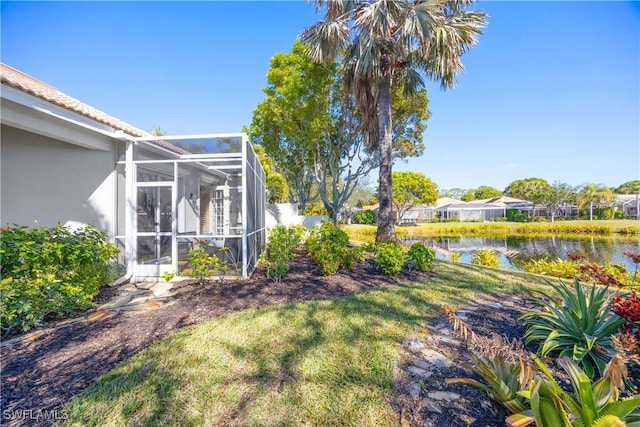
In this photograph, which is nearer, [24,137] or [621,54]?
[24,137]

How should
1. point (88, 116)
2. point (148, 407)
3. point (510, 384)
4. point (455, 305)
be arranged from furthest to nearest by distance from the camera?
point (88, 116) → point (455, 305) → point (148, 407) → point (510, 384)

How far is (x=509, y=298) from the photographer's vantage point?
4750 millimetres

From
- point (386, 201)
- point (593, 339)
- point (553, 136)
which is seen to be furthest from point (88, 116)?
point (553, 136)

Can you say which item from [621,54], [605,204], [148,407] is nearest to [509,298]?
[148,407]

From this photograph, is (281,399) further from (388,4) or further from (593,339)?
(388,4)

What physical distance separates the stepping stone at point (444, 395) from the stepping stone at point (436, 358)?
38cm

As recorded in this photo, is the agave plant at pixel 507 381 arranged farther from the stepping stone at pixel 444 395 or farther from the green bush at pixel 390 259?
the green bush at pixel 390 259

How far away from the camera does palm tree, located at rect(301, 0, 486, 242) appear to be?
274 inches

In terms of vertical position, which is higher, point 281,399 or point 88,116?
point 88,116

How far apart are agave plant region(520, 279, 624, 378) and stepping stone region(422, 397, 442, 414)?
1.22m

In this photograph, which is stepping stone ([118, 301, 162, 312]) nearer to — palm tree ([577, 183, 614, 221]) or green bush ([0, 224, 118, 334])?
green bush ([0, 224, 118, 334])

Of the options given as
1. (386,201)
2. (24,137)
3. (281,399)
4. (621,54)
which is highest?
(621,54)

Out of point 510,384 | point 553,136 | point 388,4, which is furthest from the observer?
point 553,136

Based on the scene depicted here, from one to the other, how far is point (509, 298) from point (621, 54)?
1011 cm
